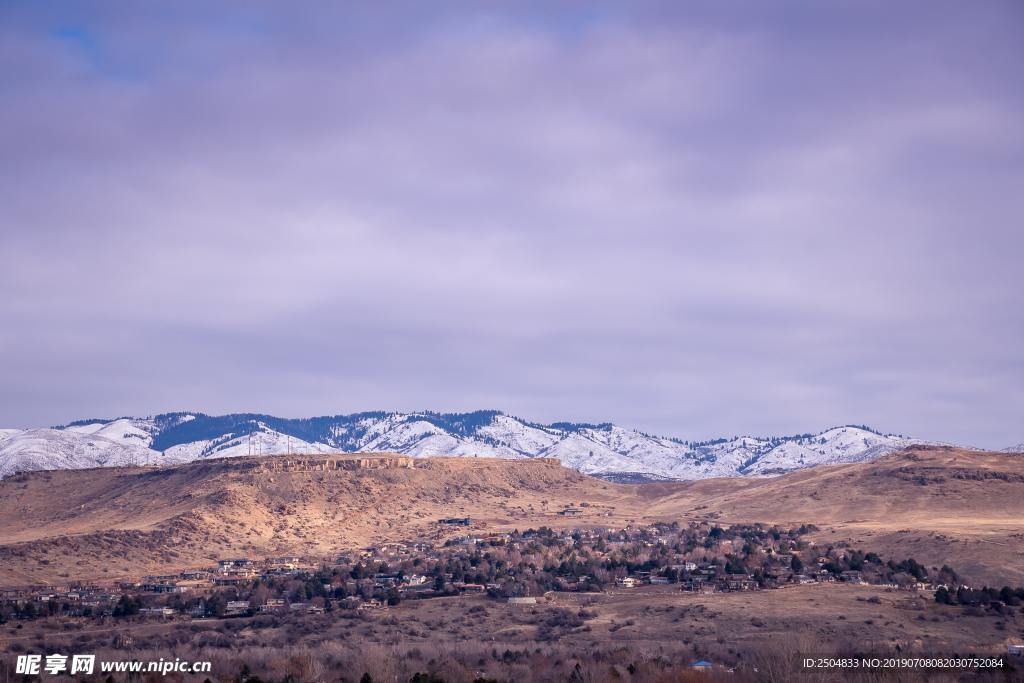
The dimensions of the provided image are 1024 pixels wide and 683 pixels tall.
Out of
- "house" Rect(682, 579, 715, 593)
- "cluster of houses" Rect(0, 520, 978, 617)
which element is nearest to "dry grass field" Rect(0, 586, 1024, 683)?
"house" Rect(682, 579, 715, 593)

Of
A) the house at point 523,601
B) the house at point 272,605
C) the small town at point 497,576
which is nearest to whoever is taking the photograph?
the small town at point 497,576

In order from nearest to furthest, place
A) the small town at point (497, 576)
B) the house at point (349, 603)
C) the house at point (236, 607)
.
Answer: the house at point (236, 607) < the small town at point (497, 576) < the house at point (349, 603)

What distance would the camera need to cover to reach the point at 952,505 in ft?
491

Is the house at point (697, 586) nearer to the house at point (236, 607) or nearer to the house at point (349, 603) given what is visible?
the house at point (349, 603)

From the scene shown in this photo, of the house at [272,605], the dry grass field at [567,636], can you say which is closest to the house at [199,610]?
the dry grass field at [567,636]

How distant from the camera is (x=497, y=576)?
120188mm

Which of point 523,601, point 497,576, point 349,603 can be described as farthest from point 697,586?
point 349,603

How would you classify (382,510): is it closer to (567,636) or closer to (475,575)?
(475,575)

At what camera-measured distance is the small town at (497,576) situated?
105m

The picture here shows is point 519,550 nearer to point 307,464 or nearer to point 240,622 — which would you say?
point 240,622

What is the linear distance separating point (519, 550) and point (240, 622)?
42.5m

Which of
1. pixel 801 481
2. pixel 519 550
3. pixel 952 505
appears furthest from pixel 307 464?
pixel 952 505

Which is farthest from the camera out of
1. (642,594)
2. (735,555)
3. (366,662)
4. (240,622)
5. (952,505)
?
(952,505)

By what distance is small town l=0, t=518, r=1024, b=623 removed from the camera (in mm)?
105000
